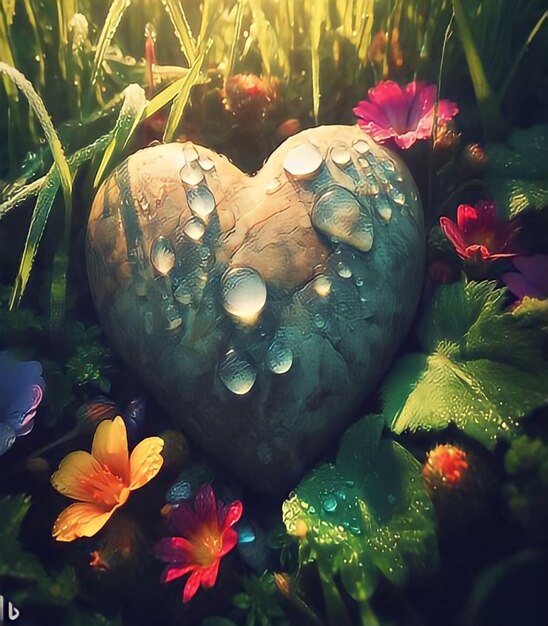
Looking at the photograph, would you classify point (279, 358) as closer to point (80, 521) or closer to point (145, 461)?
point (145, 461)

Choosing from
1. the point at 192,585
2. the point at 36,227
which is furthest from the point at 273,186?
the point at 192,585

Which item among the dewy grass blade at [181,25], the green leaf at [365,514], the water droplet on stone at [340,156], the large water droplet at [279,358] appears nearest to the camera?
the green leaf at [365,514]

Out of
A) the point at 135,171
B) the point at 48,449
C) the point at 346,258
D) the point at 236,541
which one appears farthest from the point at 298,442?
the point at 135,171

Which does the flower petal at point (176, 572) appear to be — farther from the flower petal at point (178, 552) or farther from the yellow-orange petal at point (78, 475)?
the yellow-orange petal at point (78, 475)

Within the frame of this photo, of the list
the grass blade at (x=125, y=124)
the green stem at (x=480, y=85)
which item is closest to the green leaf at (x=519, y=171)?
the green stem at (x=480, y=85)

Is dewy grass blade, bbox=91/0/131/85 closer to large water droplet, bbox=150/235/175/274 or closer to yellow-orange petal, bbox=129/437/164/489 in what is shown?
large water droplet, bbox=150/235/175/274

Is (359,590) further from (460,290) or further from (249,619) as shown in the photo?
(460,290)

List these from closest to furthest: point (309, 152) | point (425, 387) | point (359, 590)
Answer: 1. point (359, 590)
2. point (425, 387)
3. point (309, 152)
